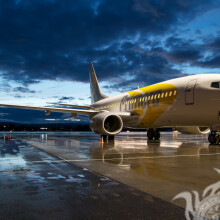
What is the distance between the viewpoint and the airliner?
38.9ft

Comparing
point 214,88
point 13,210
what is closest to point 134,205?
point 13,210

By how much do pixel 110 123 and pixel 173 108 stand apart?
445 cm

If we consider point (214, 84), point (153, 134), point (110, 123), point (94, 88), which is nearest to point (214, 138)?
point (214, 84)

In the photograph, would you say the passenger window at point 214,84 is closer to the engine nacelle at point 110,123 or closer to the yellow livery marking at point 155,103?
the yellow livery marking at point 155,103

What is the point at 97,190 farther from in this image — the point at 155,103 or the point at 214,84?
the point at 155,103

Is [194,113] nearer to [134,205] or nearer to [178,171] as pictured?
[178,171]

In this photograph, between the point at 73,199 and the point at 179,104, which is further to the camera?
the point at 179,104

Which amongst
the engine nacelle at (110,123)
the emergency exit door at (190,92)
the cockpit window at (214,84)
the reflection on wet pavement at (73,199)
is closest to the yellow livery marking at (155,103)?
the emergency exit door at (190,92)

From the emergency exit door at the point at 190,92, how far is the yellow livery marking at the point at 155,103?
2.43 ft

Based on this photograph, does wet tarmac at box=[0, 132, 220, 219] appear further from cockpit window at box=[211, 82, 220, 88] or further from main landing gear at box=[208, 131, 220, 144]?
main landing gear at box=[208, 131, 220, 144]

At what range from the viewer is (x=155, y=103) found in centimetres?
1441

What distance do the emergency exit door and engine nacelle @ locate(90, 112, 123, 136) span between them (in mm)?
4347

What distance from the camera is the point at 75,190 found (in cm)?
388

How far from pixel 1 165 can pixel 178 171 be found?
3.96m
